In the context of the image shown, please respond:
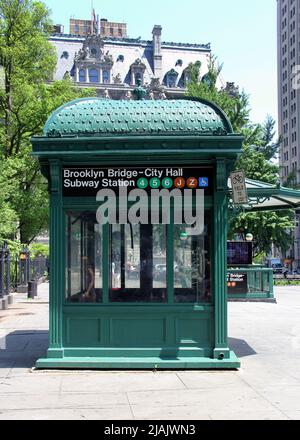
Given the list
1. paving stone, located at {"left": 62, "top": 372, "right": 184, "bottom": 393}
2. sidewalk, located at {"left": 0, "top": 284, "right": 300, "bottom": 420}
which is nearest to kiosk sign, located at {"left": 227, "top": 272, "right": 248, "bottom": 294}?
sidewalk, located at {"left": 0, "top": 284, "right": 300, "bottom": 420}

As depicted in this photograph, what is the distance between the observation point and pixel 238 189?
923 centimetres

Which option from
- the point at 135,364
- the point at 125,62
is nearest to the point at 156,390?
the point at 135,364

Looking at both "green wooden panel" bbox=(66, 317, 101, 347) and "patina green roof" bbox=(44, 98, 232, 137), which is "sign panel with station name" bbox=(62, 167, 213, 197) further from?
"green wooden panel" bbox=(66, 317, 101, 347)

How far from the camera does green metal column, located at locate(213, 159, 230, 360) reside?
28.9ft

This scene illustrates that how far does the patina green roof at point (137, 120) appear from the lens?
356 inches

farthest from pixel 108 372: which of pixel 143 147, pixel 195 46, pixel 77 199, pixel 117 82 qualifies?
pixel 195 46

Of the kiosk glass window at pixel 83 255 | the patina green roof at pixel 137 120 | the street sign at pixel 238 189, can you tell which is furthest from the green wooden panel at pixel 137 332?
the patina green roof at pixel 137 120

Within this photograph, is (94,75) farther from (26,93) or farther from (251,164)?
(26,93)

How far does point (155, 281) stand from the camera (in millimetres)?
9055

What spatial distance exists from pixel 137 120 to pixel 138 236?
184 cm

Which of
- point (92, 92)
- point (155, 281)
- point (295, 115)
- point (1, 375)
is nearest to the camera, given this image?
point (1, 375)
